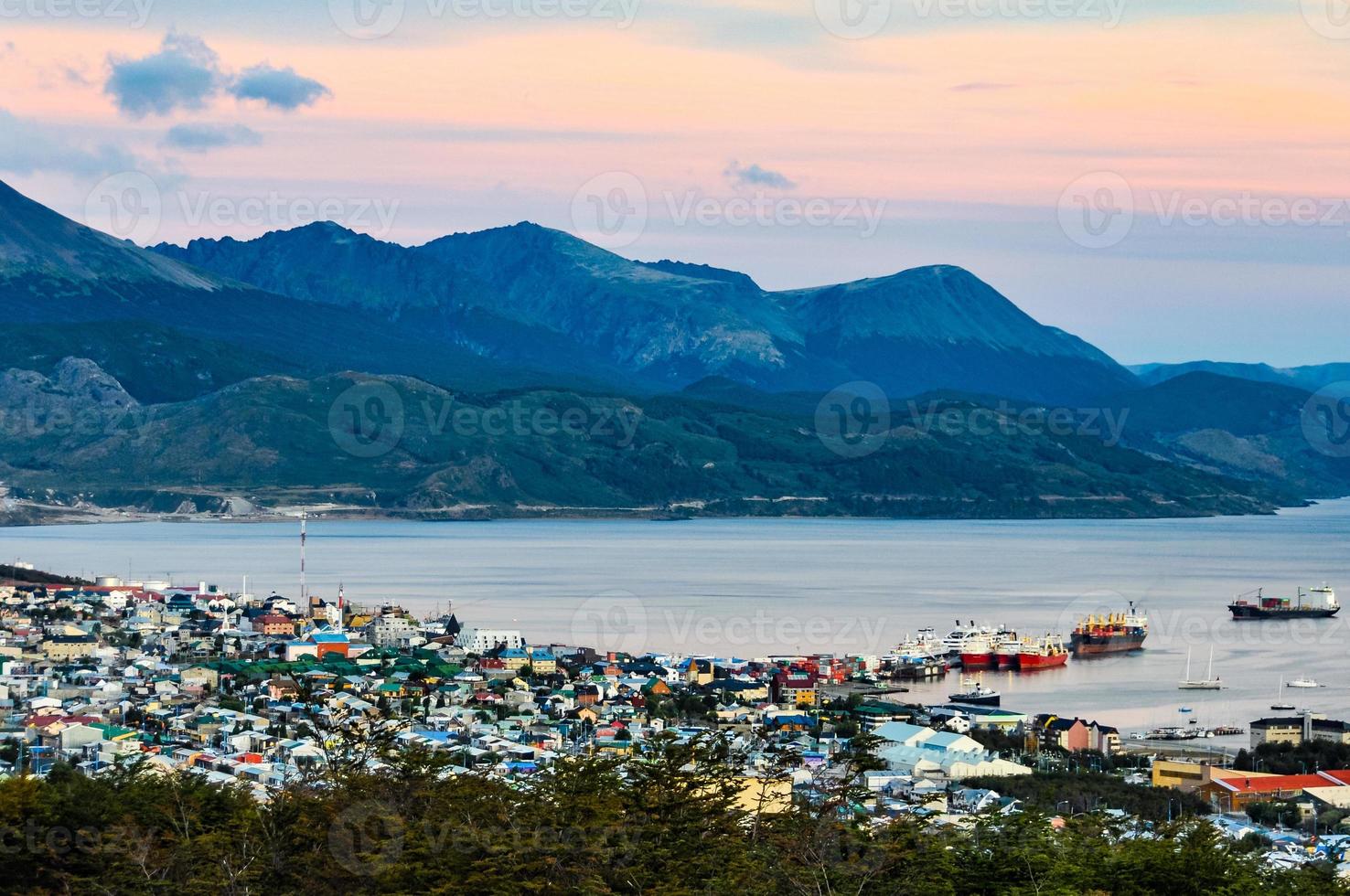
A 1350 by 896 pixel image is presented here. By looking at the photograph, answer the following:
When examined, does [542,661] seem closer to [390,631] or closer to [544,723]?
[390,631]

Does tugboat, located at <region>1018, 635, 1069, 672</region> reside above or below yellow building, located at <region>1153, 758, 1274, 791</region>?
below

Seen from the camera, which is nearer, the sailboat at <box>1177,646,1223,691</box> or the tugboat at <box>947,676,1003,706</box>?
the tugboat at <box>947,676,1003,706</box>

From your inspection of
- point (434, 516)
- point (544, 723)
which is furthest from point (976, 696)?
point (434, 516)

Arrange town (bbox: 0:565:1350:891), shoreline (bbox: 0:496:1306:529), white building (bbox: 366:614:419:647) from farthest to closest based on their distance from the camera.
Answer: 1. shoreline (bbox: 0:496:1306:529)
2. white building (bbox: 366:614:419:647)
3. town (bbox: 0:565:1350:891)

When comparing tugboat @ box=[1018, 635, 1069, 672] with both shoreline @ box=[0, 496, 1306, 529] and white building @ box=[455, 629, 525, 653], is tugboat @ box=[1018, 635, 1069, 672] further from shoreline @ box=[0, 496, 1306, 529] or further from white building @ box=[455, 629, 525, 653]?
shoreline @ box=[0, 496, 1306, 529]

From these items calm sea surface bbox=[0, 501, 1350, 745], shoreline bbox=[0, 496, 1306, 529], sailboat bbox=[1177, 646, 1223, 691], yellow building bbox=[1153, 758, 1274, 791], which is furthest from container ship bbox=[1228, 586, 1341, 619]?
shoreline bbox=[0, 496, 1306, 529]

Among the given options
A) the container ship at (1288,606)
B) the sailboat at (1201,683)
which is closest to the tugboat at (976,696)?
the sailboat at (1201,683)
